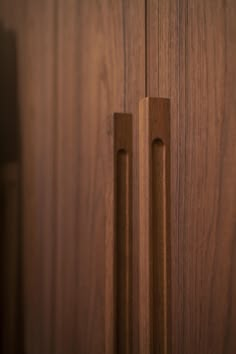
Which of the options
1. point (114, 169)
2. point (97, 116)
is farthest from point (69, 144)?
point (114, 169)

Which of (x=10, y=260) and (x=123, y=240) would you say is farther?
(x=10, y=260)

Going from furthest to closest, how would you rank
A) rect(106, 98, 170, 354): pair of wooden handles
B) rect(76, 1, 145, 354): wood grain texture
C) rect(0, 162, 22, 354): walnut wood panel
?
rect(0, 162, 22, 354): walnut wood panel
rect(76, 1, 145, 354): wood grain texture
rect(106, 98, 170, 354): pair of wooden handles

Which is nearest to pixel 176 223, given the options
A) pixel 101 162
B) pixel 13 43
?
pixel 101 162

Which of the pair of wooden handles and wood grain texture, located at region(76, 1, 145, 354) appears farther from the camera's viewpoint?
wood grain texture, located at region(76, 1, 145, 354)

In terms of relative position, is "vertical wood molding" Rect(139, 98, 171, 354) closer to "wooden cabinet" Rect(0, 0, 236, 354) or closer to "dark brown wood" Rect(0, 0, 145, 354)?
"wooden cabinet" Rect(0, 0, 236, 354)

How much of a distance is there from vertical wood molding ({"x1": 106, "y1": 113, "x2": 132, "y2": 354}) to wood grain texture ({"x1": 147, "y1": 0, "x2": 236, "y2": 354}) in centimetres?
7

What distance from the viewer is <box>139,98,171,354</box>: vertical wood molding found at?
42 cm

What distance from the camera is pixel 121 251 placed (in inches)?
20.2

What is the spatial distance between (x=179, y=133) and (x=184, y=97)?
5cm

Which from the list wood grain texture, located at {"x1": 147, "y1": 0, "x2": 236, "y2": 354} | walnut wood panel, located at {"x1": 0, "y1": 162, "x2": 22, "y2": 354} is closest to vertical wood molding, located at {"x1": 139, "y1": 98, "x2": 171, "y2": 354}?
wood grain texture, located at {"x1": 147, "y1": 0, "x2": 236, "y2": 354}

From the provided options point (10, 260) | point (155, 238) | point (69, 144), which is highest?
point (69, 144)

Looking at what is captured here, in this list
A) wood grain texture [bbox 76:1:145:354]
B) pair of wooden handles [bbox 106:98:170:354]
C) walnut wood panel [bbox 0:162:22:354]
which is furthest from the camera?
walnut wood panel [bbox 0:162:22:354]

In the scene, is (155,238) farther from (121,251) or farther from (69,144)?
(69,144)

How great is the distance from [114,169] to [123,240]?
10 cm
